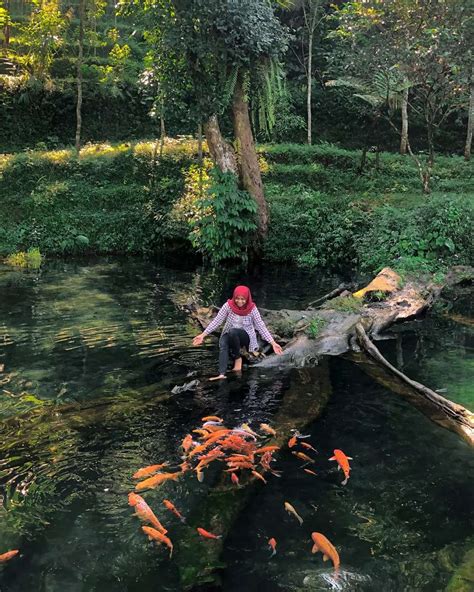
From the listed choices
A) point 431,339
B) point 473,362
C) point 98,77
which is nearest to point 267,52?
point 431,339

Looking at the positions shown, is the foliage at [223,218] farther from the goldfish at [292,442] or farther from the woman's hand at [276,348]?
the goldfish at [292,442]

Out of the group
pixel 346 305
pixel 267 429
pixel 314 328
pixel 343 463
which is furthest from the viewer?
pixel 346 305

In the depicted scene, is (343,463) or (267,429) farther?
(267,429)

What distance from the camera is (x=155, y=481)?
199 inches

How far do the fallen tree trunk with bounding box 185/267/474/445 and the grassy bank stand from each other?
96.9 inches

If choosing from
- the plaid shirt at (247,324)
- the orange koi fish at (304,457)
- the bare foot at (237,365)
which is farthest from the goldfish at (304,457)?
the plaid shirt at (247,324)

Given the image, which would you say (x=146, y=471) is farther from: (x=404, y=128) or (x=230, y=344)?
(x=404, y=128)

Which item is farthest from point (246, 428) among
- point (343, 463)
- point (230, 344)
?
point (230, 344)

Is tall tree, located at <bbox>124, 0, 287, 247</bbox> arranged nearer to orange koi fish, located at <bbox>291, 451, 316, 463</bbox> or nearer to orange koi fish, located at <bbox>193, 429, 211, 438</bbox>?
orange koi fish, located at <bbox>193, 429, 211, 438</bbox>

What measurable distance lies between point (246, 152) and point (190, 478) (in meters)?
11.6

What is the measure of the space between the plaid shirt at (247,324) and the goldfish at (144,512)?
3.63 metres

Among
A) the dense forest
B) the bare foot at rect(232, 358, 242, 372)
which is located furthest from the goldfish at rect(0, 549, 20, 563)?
the dense forest

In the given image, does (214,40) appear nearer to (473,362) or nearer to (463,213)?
(463,213)

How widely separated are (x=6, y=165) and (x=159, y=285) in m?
9.67
